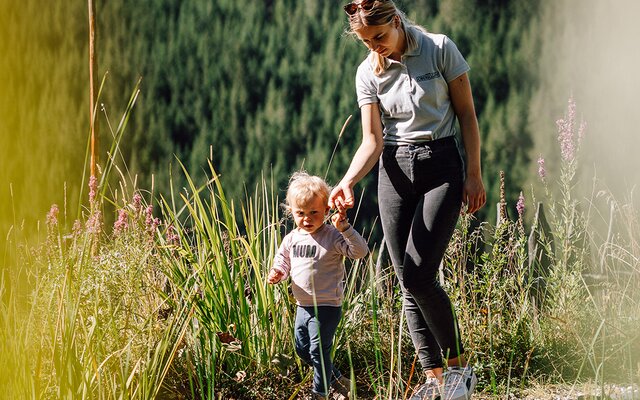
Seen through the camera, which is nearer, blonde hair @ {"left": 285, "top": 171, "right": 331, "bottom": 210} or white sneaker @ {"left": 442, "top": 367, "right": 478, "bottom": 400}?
white sneaker @ {"left": 442, "top": 367, "right": 478, "bottom": 400}

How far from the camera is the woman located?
8.50 ft

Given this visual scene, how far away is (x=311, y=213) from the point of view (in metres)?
2.79

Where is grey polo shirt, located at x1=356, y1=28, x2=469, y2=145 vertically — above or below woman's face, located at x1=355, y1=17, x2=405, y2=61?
below

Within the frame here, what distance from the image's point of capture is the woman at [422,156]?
259cm

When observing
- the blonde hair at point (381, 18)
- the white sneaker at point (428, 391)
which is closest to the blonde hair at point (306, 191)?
the blonde hair at point (381, 18)

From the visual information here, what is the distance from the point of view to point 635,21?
12.9 ft

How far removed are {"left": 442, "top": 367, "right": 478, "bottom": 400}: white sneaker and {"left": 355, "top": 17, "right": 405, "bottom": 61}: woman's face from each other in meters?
1.09

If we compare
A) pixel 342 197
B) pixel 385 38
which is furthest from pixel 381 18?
pixel 342 197

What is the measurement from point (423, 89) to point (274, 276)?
833mm

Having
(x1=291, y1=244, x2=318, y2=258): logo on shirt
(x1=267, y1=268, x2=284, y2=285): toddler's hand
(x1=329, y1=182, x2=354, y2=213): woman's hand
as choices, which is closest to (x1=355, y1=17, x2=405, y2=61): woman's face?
(x1=329, y1=182, x2=354, y2=213): woman's hand

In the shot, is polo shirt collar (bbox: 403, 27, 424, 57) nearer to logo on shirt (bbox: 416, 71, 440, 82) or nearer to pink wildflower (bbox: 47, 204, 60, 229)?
logo on shirt (bbox: 416, 71, 440, 82)

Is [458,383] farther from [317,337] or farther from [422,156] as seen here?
[422,156]

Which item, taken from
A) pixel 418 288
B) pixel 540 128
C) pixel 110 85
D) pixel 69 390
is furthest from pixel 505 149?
pixel 69 390

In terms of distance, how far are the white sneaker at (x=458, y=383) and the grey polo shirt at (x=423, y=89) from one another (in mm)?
805
